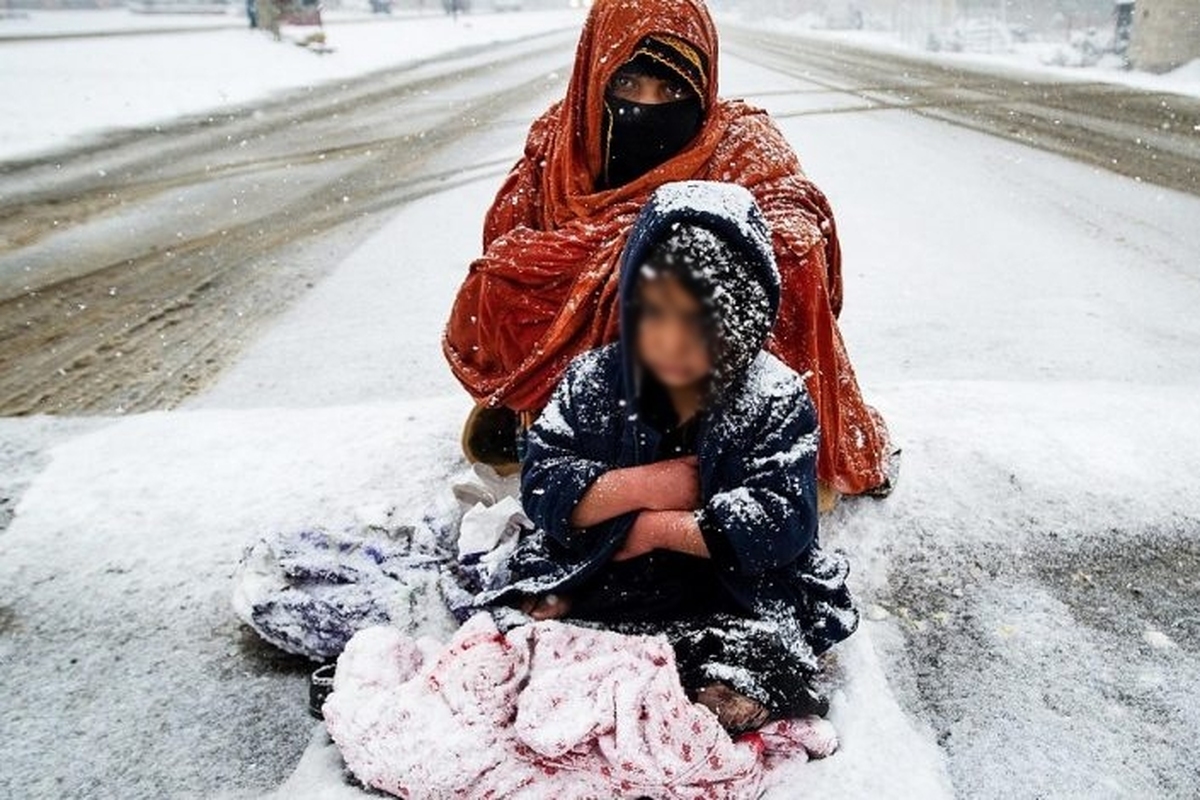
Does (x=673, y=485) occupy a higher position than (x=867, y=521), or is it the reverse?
(x=673, y=485)

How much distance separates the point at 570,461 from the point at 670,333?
51.2 inches

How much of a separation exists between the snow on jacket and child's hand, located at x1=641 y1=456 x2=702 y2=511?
25 millimetres

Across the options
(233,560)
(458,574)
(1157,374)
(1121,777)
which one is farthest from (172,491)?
(1157,374)

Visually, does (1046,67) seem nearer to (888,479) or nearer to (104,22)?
(888,479)

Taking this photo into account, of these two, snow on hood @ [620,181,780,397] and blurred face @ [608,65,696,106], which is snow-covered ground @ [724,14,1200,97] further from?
snow on hood @ [620,181,780,397]

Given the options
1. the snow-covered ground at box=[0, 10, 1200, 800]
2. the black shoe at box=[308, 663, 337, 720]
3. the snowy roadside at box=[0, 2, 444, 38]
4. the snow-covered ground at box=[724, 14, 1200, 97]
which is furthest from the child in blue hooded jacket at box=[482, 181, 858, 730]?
the snowy roadside at box=[0, 2, 444, 38]

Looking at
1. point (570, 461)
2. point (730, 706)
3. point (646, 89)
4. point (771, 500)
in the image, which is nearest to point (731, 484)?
point (771, 500)

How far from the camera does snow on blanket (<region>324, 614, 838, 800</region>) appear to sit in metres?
1.64

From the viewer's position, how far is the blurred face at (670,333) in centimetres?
59

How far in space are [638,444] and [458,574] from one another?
872mm

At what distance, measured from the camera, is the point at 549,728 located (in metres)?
1.65

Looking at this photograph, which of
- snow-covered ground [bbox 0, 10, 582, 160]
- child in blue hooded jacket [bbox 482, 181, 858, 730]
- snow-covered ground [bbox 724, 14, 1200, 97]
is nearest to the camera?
child in blue hooded jacket [bbox 482, 181, 858, 730]

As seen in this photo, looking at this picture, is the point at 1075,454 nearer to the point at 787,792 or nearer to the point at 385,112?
the point at 787,792

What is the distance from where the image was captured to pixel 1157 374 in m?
3.77
